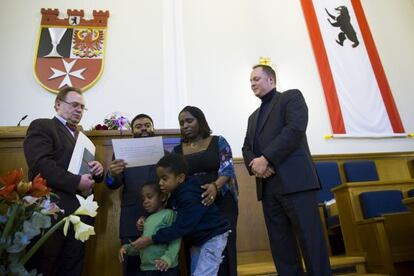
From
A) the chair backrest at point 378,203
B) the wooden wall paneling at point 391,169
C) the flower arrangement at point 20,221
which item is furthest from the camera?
the wooden wall paneling at point 391,169

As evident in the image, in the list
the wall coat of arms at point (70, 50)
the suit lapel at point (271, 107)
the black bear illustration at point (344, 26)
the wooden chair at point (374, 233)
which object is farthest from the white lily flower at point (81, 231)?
the black bear illustration at point (344, 26)

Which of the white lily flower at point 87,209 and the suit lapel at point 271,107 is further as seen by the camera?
the suit lapel at point 271,107

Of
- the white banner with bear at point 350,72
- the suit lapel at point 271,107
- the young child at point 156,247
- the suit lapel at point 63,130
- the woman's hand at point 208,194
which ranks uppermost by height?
the white banner with bear at point 350,72

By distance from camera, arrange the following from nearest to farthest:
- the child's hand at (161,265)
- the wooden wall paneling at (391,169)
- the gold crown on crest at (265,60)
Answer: the child's hand at (161,265)
the wooden wall paneling at (391,169)
the gold crown on crest at (265,60)

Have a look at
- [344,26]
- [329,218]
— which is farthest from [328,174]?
[344,26]

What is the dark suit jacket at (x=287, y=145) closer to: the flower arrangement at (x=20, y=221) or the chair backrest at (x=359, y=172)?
the flower arrangement at (x=20, y=221)

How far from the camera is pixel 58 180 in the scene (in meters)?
1.54

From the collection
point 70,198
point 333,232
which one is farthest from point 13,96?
point 333,232

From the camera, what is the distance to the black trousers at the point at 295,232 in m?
1.59

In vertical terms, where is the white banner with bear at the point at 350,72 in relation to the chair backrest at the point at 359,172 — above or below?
above

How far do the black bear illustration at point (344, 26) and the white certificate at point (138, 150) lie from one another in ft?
14.8

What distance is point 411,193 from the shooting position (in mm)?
3133

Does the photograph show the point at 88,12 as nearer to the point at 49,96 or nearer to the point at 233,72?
the point at 49,96

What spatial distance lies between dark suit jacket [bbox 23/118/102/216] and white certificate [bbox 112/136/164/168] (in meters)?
0.25
